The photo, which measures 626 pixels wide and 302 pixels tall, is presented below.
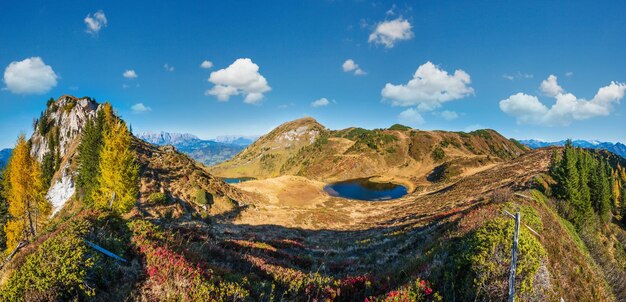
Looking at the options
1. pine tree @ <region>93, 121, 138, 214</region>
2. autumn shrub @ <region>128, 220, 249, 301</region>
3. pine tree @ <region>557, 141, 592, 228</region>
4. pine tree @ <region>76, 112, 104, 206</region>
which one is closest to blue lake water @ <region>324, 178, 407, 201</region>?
pine tree @ <region>557, 141, 592, 228</region>

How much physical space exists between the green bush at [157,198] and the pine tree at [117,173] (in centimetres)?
1009

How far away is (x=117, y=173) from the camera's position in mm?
28422

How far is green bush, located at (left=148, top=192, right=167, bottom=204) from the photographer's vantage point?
39.8 m

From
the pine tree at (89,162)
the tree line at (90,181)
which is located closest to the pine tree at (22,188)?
the tree line at (90,181)

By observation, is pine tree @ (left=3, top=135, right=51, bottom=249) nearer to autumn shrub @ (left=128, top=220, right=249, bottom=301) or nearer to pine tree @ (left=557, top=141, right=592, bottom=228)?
autumn shrub @ (left=128, top=220, right=249, bottom=301)

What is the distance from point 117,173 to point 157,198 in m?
12.9

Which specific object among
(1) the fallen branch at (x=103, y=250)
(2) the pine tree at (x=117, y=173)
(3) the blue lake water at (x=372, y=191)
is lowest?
(3) the blue lake water at (x=372, y=191)

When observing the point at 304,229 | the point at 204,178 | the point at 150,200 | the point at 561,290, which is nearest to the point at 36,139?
the point at 204,178

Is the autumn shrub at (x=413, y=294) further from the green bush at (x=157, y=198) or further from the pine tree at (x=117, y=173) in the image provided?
the green bush at (x=157, y=198)

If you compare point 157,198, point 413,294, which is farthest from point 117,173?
point 413,294

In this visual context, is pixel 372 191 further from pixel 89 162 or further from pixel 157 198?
pixel 89 162

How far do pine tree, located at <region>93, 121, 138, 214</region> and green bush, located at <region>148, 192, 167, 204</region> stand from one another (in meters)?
10.1

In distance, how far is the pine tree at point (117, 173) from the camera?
92.5 ft

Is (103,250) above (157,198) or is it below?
above
